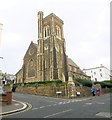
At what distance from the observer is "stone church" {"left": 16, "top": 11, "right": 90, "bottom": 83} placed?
63062mm

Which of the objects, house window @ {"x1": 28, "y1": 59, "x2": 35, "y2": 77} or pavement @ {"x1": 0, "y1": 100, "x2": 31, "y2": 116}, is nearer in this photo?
pavement @ {"x1": 0, "y1": 100, "x2": 31, "y2": 116}

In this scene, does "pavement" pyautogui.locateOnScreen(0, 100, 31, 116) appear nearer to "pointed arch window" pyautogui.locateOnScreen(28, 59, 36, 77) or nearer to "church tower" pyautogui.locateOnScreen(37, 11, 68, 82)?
"church tower" pyautogui.locateOnScreen(37, 11, 68, 82)

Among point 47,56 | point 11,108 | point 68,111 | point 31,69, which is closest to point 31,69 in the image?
point 31,69

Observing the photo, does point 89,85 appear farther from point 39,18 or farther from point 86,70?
point 86,70

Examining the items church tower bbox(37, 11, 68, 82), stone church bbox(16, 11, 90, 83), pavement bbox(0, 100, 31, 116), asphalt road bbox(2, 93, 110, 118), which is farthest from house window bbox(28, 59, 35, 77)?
pavement bbox(0, 100, 31, 116)

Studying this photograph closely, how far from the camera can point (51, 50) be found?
64.1m

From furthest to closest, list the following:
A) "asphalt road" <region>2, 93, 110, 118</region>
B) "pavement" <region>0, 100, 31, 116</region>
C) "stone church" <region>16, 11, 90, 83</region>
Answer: "stone church" <region>16, 11, 90, 83</region> < "pavement" <region>0, 100, 31, 116</region> < "asphalt road" <region>2, 93, 110, 118</region>

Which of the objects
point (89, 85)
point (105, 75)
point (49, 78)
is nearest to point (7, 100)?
point (89, 85)

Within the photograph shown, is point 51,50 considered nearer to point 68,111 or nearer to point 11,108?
point 11,108

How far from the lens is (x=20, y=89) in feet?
166

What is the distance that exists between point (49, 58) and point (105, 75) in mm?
51872

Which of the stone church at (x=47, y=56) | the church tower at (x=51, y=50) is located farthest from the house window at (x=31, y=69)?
the church tower at (x=51, y=50)

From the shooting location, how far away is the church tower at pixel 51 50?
62.6 m

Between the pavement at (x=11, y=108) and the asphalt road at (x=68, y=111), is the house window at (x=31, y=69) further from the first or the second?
the pavement at (x=11, y=108)
